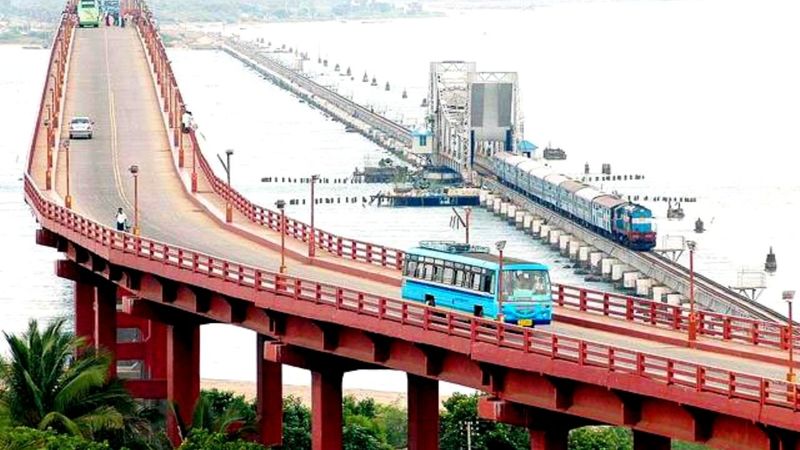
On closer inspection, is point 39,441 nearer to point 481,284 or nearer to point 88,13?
Answer: point 481,284

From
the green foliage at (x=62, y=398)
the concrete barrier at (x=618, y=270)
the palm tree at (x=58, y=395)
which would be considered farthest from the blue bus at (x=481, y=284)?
the concrete barrier at (x=618, y=270)

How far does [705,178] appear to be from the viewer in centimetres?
18350

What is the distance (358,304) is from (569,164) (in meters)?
142

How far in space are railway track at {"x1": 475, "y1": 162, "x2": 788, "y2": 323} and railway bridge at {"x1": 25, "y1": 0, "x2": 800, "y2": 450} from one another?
2361 centimetres

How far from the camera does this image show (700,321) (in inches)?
2074

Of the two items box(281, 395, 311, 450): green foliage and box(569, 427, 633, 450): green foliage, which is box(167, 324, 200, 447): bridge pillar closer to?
box(281, 395, 311, 450): green foliage

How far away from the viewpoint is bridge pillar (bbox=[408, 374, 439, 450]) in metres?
59.0

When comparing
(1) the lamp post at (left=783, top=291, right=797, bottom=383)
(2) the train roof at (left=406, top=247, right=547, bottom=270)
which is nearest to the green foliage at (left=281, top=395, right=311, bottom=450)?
(2) the train roof at (left=406, top=247, right=547, bottom=270)

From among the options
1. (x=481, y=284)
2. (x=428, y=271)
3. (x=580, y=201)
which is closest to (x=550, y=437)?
(x=481, y=284)

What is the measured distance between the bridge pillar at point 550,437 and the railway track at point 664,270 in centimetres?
3927

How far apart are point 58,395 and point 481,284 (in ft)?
35.3

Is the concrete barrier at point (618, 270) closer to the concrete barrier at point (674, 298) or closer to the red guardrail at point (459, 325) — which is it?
the concrete barrier at point (674, 298)

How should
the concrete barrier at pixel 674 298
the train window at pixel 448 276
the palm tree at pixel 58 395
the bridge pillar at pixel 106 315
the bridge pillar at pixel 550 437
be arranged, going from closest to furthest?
the bridge pillar at pixel 550 437 < the train window at pixel 448 276 < the palm tree at pixel 58 395 < the bridge pillar at pixel 106 315 < the concrete barrier at pixel 674 298

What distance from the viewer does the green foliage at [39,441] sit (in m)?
Result: 53.2
